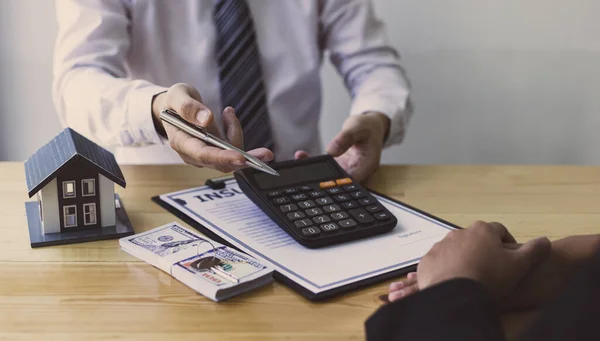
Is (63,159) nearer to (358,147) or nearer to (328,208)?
(328,208)

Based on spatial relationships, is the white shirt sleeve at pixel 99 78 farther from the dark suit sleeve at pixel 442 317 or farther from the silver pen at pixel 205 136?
the dark suit sleeve at pixel 442 317

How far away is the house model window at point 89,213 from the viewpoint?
0.80 meters

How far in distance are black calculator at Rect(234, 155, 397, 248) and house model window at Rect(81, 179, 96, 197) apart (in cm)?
17

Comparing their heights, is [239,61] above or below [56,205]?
above

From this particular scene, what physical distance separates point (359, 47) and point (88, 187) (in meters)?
0.78

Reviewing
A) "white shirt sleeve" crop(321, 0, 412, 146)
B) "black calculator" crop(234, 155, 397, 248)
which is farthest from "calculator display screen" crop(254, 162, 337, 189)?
"white shirt sleeve" crop(321, 0, 412, 146)

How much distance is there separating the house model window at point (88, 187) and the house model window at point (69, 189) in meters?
0.01

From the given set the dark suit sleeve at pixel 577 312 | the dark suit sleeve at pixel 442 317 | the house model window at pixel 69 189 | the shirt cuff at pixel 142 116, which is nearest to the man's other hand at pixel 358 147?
the shirt cuff at pixel 142 116

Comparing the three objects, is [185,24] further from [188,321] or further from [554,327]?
[554,327]

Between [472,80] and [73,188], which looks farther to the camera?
[472,80]

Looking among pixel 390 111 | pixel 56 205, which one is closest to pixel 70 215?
pixel 56 205

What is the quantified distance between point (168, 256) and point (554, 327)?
414mm

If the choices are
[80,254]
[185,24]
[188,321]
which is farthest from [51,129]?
[188,321]

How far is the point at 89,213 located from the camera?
2.64ft
